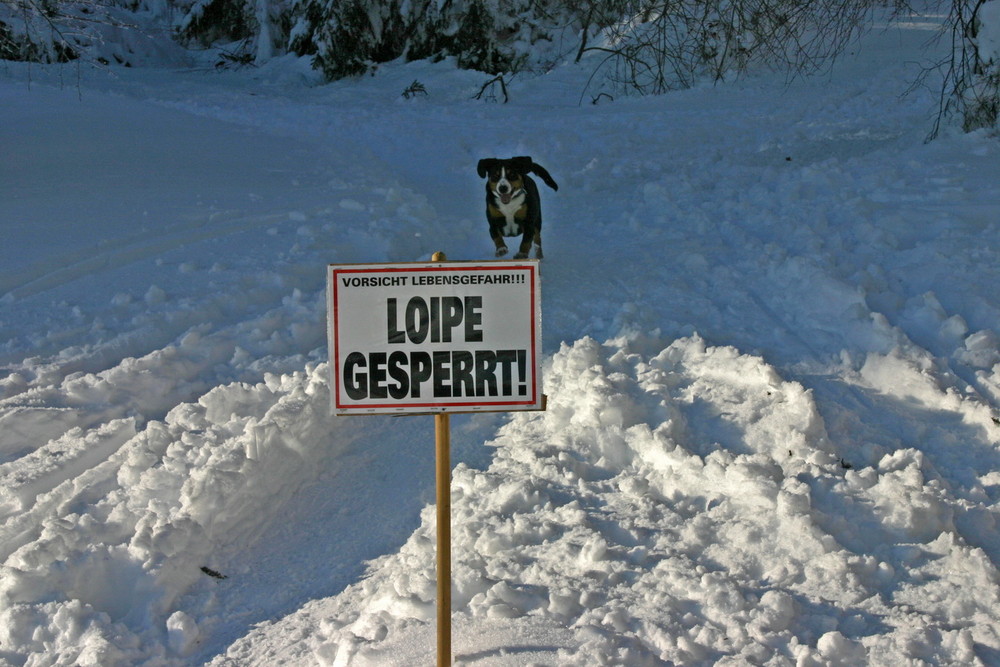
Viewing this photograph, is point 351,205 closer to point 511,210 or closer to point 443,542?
point 511,210

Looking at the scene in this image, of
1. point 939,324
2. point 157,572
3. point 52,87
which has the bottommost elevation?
point 157,572

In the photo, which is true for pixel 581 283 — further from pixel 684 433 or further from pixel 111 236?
pixel 111 236

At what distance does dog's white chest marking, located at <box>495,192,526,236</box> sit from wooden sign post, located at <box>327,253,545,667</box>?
12.7ft

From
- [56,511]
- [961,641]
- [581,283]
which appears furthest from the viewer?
[581,283]

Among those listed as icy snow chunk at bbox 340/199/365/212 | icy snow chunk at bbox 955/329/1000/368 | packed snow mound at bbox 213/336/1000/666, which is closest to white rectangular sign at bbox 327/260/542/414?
packed snow mound at bbox 213/336/1000/666

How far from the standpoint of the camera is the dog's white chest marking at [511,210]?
22.4 ft

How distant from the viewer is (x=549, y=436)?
4.66 meters

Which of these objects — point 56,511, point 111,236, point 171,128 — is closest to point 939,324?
point 56,511

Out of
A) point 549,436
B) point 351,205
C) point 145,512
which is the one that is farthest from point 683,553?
point 351,205

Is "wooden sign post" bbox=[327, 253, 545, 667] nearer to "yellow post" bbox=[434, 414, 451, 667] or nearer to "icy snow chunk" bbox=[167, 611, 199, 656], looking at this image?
"yellow post" bbox=[434, 414, 451, 667]

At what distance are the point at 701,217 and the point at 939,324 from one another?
114 inches

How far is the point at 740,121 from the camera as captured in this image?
486 inches

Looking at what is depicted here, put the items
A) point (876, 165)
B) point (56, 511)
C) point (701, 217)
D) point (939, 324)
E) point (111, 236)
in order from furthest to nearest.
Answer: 1. point (876, 165)
2. point (701, 217)
3. point (111, 236)
4. point (939, 324)
5. point (56, 511)

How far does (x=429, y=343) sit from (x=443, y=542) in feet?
2.06
